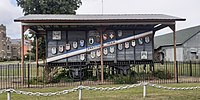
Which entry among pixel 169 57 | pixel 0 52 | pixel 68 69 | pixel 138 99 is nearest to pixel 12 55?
pixel 0 52

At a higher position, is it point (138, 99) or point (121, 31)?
point (121, 31)

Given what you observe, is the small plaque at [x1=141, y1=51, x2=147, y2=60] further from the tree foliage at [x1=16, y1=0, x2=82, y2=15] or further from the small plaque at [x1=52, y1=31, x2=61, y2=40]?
the tree foliage at [x1=16, y1=0, x2=82, y2=15]

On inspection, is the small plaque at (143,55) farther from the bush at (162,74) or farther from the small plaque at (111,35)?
the small plaque at (111,35)

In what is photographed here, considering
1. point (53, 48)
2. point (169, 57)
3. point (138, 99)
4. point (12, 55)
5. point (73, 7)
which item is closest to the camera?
point (138, 99)

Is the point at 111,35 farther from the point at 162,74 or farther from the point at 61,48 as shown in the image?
the point at 162,74

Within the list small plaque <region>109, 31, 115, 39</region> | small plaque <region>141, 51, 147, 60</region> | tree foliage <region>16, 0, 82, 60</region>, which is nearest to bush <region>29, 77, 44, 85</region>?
small plaque <region>109, 31, 115, 39</region>

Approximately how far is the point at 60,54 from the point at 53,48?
1.94 ft

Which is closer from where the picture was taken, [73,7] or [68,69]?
[68,69]

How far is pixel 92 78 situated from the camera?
17891 millimetres

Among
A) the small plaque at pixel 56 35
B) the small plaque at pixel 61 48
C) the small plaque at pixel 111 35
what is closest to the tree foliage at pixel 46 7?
the small plaque at pixel 56 35

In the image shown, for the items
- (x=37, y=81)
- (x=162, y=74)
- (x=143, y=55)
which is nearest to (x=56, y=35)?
(x=37, y=81)

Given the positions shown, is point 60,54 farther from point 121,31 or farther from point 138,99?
point 138,99

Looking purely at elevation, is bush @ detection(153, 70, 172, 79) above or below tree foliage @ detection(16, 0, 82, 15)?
below

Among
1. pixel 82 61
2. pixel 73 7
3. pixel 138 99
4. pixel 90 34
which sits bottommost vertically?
pixel 138 99
